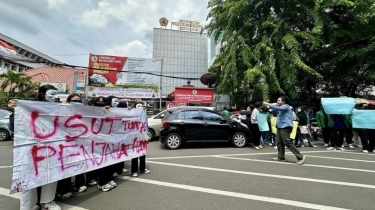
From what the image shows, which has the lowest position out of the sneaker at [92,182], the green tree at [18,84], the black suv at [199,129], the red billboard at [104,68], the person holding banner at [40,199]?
the sneaker at [92,182]

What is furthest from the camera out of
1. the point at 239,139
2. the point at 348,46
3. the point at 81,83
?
the point at 81,83

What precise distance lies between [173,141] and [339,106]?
6.42m

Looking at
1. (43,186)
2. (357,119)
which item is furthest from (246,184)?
(357,119)

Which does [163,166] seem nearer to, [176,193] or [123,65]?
[176,193]

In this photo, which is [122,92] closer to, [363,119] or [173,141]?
[173,141]

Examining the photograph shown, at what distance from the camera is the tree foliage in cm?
1230

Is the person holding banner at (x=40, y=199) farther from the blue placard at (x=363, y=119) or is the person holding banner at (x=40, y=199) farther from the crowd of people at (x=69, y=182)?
the blue placard at (x=363, y=119)

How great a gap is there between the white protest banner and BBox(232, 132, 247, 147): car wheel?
5.05 meters

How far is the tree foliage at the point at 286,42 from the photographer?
40.3 feet

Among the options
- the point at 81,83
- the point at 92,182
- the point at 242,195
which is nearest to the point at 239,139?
the point at 242,195

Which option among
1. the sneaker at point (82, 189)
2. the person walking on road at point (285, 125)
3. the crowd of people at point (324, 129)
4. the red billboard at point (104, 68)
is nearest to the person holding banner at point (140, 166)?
the sneaker at point (82, 189)

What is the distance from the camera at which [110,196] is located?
3881mm

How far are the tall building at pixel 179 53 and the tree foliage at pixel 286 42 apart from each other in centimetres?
2806

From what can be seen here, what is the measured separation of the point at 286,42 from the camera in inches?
486
